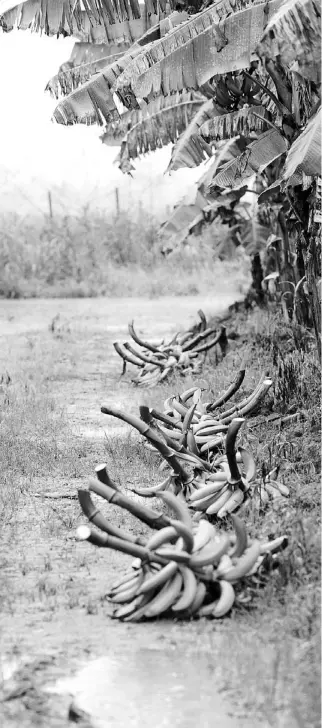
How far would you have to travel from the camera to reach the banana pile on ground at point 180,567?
434 centimetres

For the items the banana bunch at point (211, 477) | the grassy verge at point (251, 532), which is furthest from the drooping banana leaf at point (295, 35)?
the grassy verge at point (251, 532)

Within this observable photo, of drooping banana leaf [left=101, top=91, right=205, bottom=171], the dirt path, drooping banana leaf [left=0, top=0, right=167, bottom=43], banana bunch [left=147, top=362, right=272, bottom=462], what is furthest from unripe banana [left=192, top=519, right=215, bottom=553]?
drooping banana leaf [left=101, top=91, right=205, bottom=171]

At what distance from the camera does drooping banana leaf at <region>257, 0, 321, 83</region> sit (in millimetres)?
5777

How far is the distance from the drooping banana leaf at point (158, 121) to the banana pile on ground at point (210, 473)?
6.31 meters

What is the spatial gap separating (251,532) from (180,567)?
803mm

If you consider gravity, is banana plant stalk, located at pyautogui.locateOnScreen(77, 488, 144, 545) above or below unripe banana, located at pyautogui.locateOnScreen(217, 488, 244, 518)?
above

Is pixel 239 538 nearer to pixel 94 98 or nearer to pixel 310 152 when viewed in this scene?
pixel 310 152

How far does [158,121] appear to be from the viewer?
12.4 metres

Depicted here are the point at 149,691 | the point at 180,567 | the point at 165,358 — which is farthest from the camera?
the point at 165,358

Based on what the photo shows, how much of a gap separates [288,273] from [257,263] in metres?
2.15

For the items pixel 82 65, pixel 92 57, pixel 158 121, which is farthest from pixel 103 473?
pixel 92 57

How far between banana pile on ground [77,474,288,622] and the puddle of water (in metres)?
0.34

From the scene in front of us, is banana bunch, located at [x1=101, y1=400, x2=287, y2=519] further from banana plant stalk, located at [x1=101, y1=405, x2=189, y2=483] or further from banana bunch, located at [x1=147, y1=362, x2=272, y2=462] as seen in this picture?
banana bunch, located at [x1=147, y1=362, x2=272, y2=462]

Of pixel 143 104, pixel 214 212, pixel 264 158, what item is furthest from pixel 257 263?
pixel 264 158
